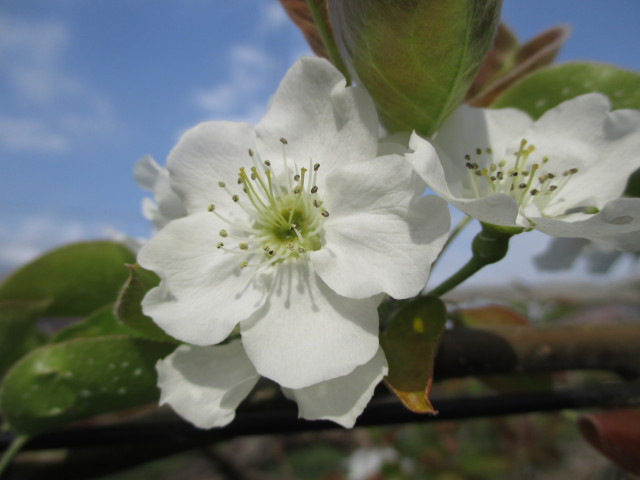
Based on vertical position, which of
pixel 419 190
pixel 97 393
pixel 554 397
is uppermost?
pixel 419 190

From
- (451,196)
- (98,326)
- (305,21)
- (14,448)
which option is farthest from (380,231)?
(14,448)

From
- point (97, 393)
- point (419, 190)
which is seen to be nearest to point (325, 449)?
point (97, 393)

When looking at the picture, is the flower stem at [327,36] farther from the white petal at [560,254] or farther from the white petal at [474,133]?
the white petal at [560,254]

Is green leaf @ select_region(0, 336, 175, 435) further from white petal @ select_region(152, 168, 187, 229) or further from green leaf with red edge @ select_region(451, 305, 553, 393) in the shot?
green leaf with red edge @ select_region(451, 305, 553, 393)

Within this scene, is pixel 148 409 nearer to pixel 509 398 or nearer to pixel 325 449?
pixel 509 398

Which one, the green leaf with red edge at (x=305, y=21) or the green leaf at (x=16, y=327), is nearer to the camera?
the green leaf with red edge at (x=305, y=21)

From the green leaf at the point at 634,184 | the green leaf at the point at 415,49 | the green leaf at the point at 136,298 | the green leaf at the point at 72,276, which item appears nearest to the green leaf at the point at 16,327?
the green leaf at the point at 72,276
